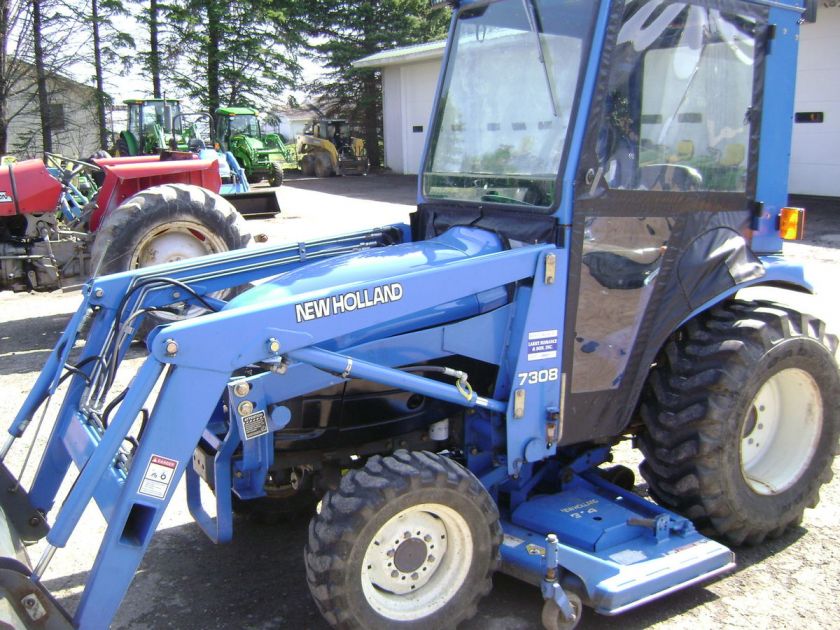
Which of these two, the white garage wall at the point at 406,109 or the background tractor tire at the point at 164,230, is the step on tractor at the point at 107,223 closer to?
the background tractor tire at the point at 164,230

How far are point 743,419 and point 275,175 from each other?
22.5 metres

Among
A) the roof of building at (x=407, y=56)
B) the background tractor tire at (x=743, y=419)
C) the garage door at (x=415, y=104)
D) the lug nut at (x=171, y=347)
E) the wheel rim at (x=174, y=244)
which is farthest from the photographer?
the garage door at (x=415, y=104)

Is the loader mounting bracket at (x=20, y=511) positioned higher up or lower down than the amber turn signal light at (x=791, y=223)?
lower down

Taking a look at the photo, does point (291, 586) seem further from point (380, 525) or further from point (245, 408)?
point (245, 408)

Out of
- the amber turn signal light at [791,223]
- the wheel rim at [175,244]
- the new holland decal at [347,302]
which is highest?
the amber turn signal light at [791,223]

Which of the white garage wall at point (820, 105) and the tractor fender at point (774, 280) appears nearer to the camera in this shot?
the tractor fender at point (774, 280)

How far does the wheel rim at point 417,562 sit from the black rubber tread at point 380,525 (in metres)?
0.03

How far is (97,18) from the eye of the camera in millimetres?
28719

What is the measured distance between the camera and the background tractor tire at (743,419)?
342 centimetres

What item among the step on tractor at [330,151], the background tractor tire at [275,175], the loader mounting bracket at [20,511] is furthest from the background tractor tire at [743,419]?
the step on tractor at [330,151]

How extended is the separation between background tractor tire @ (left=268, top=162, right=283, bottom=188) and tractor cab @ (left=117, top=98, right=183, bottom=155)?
10.6 feet

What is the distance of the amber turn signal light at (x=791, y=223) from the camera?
3.62m

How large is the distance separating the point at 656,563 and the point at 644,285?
1.10 m

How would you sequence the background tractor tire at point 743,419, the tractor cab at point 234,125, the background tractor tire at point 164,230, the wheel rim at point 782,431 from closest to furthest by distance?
the background tractor tire at point 743,419, the wheel rim at point 782,431, the background tractor tire at point 164,230, the tractor cab at point 234,125
